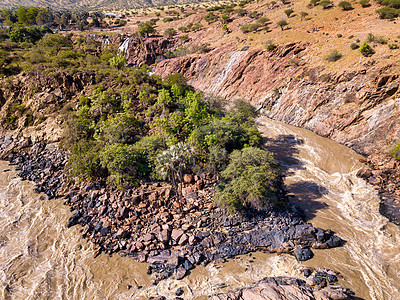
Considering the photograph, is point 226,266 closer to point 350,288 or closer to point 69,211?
point 350,288

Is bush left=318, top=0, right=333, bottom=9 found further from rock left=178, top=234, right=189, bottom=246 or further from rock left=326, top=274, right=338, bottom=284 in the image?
rock left=178, top=234, right=189, bottom=246

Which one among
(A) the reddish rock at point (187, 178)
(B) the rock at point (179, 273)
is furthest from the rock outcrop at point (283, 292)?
(A) the reddish rock at point (187, 178)

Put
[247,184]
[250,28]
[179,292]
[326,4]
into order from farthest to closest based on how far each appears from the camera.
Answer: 1. [250,28]
2. [326,4]
3. [247,184]
4. [179,292]

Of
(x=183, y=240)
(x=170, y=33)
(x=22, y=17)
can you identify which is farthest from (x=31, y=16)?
(x=183, y=240)

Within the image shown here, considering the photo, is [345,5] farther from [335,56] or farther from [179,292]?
[179,292]

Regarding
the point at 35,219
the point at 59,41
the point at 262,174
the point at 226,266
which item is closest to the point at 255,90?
the point at 262,174

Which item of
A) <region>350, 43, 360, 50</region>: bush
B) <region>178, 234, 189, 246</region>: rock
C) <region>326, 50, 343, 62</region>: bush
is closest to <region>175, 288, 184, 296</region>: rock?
<region>178, 234, 189, 246</region>: rock
